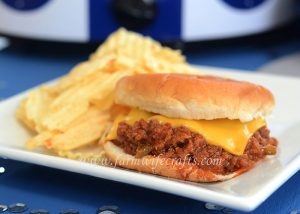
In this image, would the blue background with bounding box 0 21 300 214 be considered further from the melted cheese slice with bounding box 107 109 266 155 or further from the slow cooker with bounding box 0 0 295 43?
the slow cooker with bounding box 0 0 295 43

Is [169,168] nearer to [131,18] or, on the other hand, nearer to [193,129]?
[193,129]

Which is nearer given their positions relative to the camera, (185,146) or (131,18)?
(185,146)

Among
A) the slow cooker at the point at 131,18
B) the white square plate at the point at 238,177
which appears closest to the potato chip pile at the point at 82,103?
the white square plate at the point at 238,177

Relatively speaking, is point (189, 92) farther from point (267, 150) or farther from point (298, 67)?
point (298, 67)

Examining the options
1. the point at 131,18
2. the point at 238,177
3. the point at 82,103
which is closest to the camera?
the point at 238,177

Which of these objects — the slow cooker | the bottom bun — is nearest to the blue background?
the bottom bun

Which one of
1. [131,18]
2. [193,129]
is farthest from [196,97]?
[131,18]

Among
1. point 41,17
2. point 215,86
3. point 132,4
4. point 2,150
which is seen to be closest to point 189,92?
point 215,86

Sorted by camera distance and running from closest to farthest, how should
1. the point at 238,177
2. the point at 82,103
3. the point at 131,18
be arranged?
the point at 238,177
the point at 82,103
the point at 131,18
